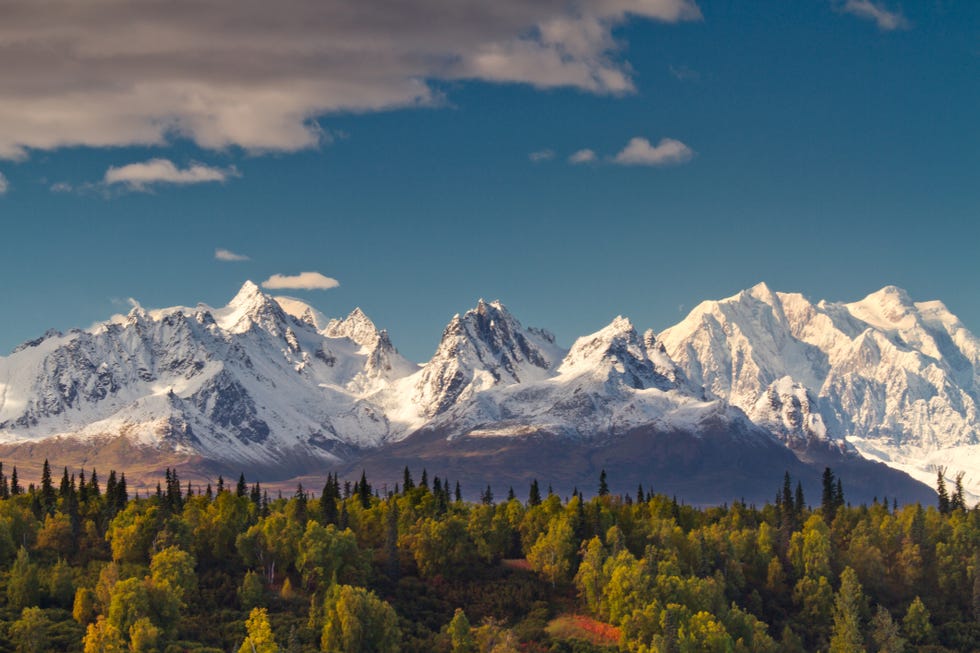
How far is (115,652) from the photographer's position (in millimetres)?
199750

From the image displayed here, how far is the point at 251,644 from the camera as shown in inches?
7613

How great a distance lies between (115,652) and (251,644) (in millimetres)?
20173
